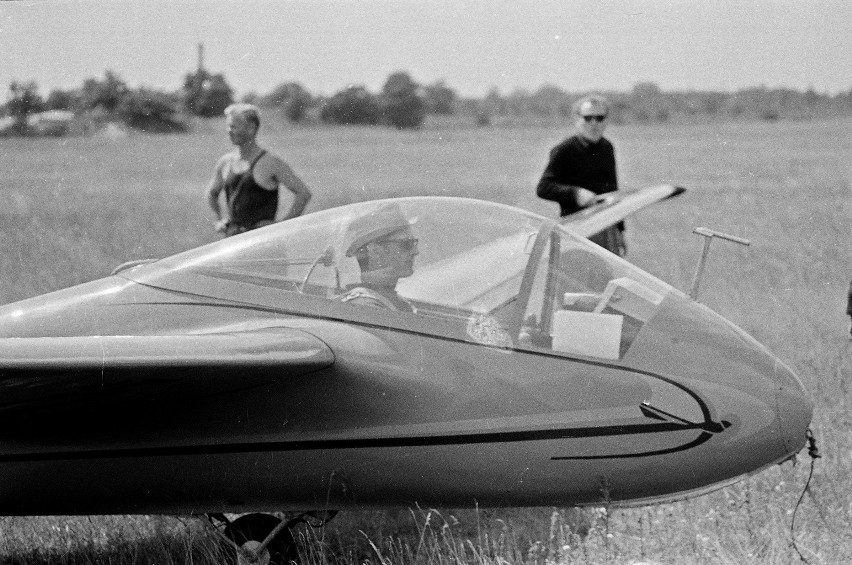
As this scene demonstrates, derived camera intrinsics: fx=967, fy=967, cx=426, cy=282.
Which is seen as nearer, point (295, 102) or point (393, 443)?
point (393, 443)

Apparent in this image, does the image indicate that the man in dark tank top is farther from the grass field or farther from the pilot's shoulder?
the pilot's shoulder

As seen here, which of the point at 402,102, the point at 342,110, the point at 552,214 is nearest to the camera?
the point at 342,110

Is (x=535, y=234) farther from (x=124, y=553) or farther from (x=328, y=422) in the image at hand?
(x=124, y=553)

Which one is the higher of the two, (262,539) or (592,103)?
(592,103)

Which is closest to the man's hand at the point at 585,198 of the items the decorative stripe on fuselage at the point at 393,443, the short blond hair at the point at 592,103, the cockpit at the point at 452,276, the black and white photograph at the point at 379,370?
the black and white photograph at the point at 379,370

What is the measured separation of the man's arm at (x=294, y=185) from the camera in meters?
5.49

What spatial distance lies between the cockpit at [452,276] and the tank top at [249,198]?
193 centimetres

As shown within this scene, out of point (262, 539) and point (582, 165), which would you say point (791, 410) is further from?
point (582, 165)

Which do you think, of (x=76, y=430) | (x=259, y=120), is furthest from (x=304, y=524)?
(x=259, y=120)

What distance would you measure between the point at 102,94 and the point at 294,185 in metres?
1.48

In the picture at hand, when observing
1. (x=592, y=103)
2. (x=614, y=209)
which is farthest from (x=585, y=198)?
(x=592, y=103)

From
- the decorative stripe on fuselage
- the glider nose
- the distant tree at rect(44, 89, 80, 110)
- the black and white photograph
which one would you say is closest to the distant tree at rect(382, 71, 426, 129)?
the black and white photograph

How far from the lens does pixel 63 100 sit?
19.9 feet

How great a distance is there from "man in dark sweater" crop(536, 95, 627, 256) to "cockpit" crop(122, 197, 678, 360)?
2.69m
